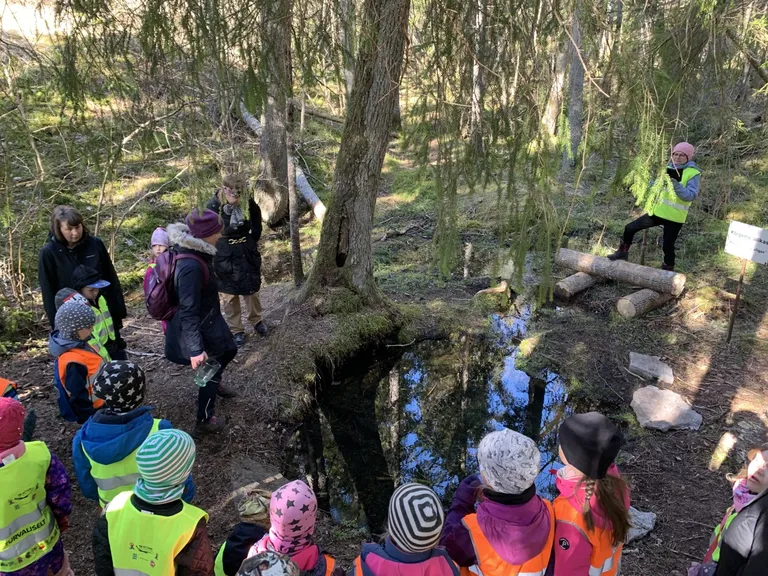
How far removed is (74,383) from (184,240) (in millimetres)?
1135

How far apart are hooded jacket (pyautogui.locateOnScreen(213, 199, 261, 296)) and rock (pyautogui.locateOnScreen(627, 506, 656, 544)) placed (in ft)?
13.3

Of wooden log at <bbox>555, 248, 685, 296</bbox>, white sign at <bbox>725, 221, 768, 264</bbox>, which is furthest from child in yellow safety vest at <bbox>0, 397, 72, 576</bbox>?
white sign at <bbox>725, 221, 768, 264</bbox>

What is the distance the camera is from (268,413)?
4.74 metres

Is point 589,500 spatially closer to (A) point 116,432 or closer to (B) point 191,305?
(A) point 116,432

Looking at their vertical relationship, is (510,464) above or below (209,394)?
above

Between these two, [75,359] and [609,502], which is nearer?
[609,502]

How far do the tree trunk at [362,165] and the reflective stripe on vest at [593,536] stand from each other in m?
3.87

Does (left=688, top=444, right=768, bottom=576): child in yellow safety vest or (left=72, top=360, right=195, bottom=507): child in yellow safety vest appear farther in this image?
(left=72, top=360, right=195, bottom=507): child in yellow safety vest

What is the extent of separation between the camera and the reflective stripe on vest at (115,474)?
2.48 meters

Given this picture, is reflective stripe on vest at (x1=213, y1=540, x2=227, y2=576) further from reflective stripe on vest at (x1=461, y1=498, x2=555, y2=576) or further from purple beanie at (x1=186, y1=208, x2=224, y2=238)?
purple beanie at (x1=186, y1=208, x2=224, y2=238)

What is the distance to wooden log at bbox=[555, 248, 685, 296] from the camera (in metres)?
6.72

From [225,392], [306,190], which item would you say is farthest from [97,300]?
[306,190]

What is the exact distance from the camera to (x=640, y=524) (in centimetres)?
372

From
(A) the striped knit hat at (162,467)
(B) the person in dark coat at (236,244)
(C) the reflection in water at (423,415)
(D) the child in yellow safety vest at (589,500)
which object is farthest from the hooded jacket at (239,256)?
(D) the child in yellow safety vest at (589,500)
